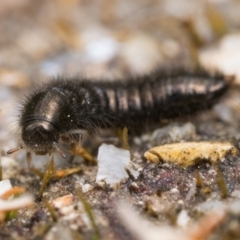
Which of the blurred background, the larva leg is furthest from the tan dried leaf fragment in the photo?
the blurred background

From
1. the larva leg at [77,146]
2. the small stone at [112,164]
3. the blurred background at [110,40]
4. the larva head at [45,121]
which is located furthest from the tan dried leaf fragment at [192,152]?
the blurred background at [110,40]

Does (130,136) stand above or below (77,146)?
below

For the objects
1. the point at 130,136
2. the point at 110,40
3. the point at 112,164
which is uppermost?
the point at 110,40

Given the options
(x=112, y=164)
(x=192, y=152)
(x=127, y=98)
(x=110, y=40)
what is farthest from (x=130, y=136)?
(x=110, y=40)

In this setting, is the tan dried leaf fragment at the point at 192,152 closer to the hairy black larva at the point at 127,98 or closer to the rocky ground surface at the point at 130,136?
the rocky ground surface at the point at 130,136

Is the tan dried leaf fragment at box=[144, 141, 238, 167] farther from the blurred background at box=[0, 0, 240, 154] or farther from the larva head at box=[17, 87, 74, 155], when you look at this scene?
the blurred background at box=[0, 0, 240, 154]

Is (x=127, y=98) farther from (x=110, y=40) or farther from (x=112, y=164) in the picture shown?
(x=110, y=40)
